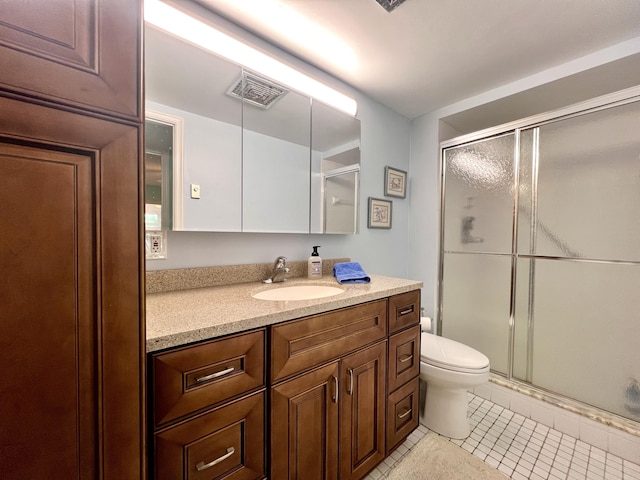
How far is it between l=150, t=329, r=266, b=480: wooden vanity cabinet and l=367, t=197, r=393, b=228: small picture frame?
1.41 m

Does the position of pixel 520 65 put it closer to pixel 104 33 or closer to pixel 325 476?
pixel 104 33

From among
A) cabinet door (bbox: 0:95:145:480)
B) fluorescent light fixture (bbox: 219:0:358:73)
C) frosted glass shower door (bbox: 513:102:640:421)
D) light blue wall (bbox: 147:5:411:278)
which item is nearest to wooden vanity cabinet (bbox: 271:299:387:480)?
cabinet door (bbox: 0:95:145:480)

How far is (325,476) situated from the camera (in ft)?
3.38

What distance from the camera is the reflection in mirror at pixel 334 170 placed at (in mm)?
1655

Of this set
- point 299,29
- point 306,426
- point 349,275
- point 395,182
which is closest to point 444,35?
point 299,29

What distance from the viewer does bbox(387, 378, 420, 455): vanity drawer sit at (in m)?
1.31

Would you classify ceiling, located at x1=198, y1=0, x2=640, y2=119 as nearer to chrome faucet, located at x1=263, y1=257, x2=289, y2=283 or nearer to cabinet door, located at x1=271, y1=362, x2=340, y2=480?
chrome faucet, located at x1=263, y1=257, x2=289, y2=283

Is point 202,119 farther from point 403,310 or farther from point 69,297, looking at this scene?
point 403,310

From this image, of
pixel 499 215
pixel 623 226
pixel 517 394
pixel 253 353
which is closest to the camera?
pixel 253 353

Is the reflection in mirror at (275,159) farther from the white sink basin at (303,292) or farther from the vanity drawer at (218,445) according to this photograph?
the vanity drawer at (218,445)

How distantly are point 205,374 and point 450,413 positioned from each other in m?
1.48

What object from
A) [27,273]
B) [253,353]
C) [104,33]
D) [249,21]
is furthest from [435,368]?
[249,21]

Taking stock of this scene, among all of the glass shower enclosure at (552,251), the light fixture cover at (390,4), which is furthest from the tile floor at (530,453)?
the light fixture cover at (390,4)

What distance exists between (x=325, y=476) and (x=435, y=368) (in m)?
0.82
